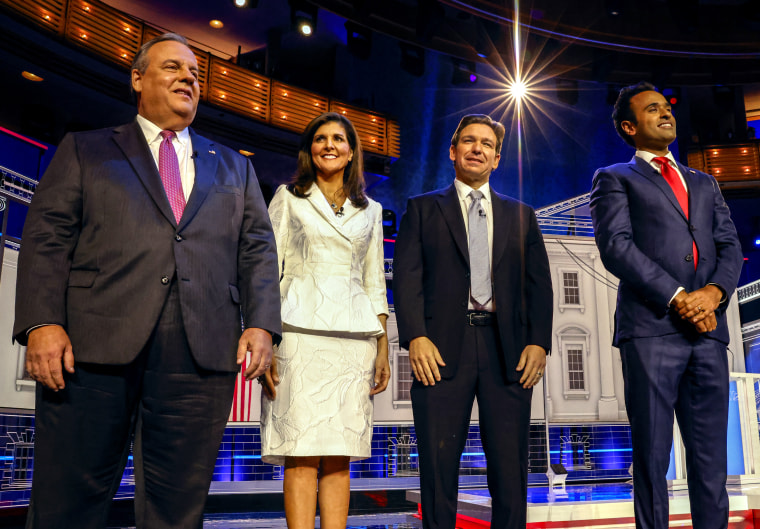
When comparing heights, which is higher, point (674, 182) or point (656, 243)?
point (674, 182)

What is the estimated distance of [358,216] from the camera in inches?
100.0

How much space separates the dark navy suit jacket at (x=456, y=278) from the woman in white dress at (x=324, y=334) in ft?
0.48

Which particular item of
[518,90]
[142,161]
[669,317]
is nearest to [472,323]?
[669,317]

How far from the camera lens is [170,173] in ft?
6.01

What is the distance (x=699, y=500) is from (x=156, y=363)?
71.4 inches

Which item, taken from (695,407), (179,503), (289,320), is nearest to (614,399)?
(695,407)

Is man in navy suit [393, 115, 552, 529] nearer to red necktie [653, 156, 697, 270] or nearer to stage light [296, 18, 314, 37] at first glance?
red necktie [653, 156, 697, 270]

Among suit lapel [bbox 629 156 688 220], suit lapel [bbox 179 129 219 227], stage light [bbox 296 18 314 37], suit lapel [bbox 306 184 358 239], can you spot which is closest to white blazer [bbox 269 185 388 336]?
suit lapel [bbox 306 184 358 239]

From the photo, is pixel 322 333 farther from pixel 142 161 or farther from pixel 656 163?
pixel 656 163

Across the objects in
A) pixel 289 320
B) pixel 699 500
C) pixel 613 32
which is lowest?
pixel 699 500

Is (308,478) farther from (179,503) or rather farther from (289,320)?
(179,503)

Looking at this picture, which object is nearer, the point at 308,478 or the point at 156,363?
the point at 156,363

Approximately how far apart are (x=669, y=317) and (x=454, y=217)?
841 millimetres

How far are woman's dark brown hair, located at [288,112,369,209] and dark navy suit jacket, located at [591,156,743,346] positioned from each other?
93 cm
